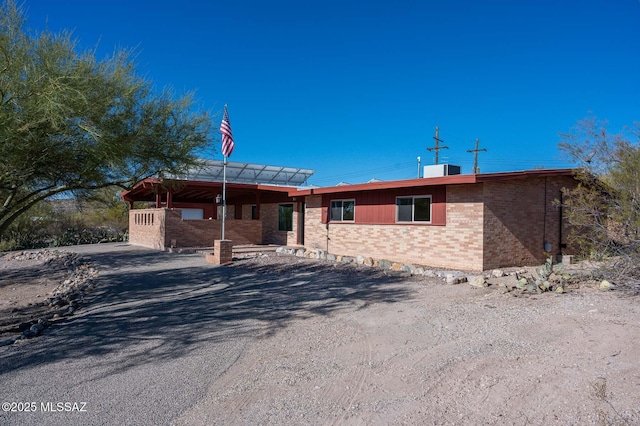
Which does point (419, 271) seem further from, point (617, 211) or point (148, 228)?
point (148, 228)

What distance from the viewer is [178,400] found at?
167 inches

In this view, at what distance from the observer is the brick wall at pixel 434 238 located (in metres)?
12.4

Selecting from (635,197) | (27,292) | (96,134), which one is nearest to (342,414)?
(96,134)

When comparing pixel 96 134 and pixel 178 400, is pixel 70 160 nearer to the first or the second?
pixel 96 134

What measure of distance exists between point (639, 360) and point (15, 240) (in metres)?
31.3

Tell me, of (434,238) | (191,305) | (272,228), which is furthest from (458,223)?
(272,228)

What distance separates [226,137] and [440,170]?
7363mm

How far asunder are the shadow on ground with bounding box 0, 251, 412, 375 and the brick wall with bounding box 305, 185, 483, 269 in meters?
2.16

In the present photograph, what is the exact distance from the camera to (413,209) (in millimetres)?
14094

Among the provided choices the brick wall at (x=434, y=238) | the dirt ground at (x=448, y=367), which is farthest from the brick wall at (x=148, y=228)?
the dirt ground at (x=448, y=367)

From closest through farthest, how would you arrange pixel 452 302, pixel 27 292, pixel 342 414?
pixel 342 414
pixel 452 302
pixel 27 292

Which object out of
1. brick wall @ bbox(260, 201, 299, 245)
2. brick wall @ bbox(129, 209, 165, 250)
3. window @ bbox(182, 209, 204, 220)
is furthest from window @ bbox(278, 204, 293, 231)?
window @ bbox(182, 209, 204, 220)

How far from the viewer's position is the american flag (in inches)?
569

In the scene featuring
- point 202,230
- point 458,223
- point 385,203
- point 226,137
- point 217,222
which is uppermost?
point 226,137
